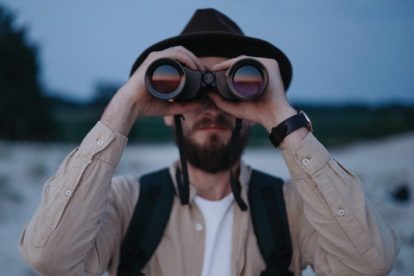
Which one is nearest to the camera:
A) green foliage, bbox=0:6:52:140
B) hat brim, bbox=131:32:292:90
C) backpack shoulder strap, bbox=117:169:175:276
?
backpack shoulder strap, bbox=117:169:175:276

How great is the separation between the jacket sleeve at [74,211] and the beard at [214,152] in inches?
15.7

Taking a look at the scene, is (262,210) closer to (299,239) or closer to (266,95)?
(299,239)

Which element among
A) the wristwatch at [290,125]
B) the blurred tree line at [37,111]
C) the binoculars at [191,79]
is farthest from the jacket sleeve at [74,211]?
the blurred tree line at [37,111]

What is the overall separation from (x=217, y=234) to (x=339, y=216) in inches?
20.9

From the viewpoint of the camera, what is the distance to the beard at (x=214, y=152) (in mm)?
1953

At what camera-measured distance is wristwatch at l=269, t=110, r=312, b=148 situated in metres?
1.64

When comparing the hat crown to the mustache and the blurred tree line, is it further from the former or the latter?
the blurred tree line

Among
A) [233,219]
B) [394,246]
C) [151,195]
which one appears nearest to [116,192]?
[151,195]

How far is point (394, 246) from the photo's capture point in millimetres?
1592

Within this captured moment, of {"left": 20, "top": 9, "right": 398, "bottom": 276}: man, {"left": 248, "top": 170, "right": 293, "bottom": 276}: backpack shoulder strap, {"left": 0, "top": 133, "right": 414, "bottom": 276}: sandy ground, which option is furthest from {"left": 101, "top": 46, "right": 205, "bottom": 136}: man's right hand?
{"left": 0, "top": 133, "right": 414, "bottom": 276}: sandy ground

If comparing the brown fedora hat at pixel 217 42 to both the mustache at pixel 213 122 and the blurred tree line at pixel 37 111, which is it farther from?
the blurred tree line at pixel 37 111

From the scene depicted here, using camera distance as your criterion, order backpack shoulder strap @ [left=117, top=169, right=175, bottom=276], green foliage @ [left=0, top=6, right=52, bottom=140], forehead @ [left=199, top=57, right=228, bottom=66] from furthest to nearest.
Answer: green foliage @ [left=0, top=6, right=52, bottom=140]
forehead @ [left=199, top=57, right=228, bottom=66]
backpack shoulder strap @ [left=117, top=169, right=175, bottom=276]

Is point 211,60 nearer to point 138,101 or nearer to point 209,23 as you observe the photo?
point 209,23

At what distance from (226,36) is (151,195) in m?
0.72
